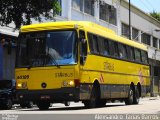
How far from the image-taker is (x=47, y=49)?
20891 mm

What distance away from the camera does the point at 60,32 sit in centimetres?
2111

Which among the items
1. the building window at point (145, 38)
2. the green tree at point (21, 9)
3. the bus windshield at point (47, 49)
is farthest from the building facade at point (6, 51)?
the building window at point (145, 38)

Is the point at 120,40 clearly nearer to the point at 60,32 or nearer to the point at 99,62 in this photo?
the point at 99,62

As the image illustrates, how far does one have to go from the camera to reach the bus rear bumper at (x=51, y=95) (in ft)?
67.4

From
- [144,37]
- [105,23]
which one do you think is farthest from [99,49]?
[144,37]

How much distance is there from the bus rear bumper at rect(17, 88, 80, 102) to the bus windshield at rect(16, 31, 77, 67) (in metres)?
1.05

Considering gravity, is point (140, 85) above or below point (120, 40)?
below

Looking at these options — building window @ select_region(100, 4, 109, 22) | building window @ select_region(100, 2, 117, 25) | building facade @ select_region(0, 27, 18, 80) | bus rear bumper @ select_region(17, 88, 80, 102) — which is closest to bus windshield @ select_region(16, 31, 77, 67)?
bus rear bumper @ select_region(17, 88, 80, 102)

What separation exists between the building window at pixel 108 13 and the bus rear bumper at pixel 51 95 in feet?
121

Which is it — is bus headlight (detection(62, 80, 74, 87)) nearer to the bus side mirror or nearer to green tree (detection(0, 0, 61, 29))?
the bus side mirror

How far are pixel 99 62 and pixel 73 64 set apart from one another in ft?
9.35

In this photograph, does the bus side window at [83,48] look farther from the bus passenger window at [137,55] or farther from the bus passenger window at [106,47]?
the bus passenger window at [137,55]

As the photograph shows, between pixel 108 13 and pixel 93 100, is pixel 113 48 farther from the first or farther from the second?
pixel 108 13

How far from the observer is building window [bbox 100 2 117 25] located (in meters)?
58.2
